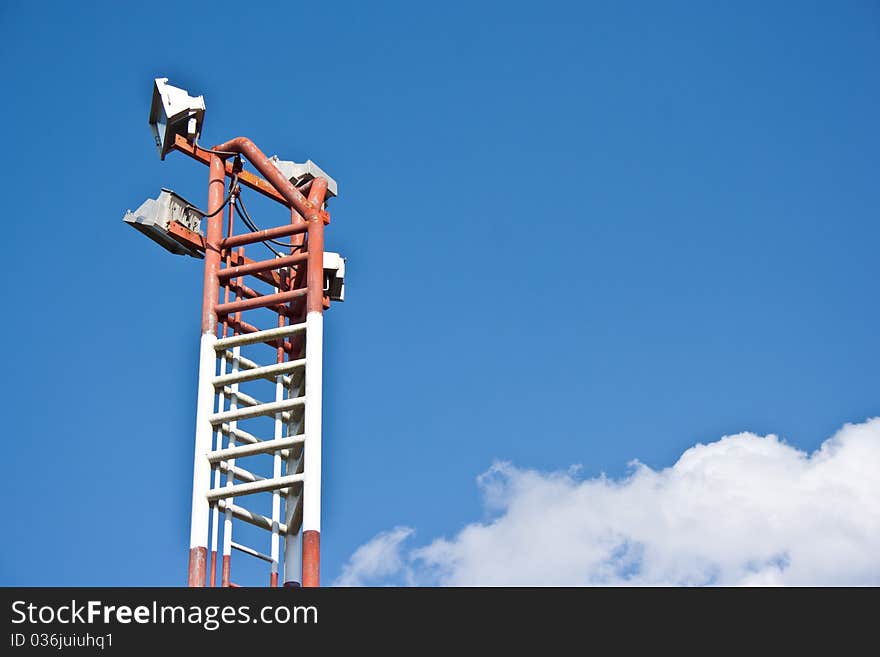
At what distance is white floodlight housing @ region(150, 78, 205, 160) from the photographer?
51.2m

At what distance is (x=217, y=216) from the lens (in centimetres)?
5159

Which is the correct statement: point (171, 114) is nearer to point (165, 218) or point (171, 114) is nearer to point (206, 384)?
Result: point (165, 218)

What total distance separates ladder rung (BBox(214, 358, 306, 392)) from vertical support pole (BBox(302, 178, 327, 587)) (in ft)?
1.70

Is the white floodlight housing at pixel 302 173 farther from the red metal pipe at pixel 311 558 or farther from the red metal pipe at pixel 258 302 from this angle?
the red metal pipe at pixel 311 558

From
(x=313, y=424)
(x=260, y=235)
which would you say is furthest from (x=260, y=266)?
(x=313, y=424)

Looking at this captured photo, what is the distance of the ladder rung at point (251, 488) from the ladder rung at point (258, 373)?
3261 millimetres

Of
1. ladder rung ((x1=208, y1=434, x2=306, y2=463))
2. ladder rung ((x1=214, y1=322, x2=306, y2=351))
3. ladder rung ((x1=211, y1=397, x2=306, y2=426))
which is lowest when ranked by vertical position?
ladder rung ((x1=208, y1=434, x2=306, y2=463))

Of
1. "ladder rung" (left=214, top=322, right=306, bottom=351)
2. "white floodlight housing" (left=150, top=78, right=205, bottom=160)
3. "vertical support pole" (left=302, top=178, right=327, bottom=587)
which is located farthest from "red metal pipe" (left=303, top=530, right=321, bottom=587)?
"white floodlight housing" (left=150, top=78, right=205, bottom=160)

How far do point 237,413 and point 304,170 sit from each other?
9421 mm

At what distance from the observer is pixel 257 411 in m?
47.9

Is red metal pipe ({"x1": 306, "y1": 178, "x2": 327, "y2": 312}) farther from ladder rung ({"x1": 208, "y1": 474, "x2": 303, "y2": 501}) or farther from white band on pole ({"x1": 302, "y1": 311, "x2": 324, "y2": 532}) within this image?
ladder rung ({"x1": 208, "y1": 474, "x2": 303, "y2": 501})

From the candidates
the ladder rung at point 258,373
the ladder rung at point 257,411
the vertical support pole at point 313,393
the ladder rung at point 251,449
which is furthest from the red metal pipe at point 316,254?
the ladder rung at point 251,449
